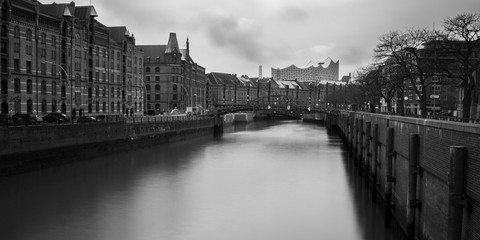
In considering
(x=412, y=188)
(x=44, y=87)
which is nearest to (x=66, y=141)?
(x=44, y=87)

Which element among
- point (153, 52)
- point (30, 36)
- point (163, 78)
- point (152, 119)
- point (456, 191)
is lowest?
point (456, 191)

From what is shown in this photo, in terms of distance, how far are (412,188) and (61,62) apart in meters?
55.9

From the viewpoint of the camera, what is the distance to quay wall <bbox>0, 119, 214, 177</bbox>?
123 ft

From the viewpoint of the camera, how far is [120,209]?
28.5 metres

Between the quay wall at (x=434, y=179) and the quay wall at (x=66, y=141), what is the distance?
91.4 feet

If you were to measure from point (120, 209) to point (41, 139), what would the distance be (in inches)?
664

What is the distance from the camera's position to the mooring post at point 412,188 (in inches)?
762

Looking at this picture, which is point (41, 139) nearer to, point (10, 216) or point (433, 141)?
point (10, 216)

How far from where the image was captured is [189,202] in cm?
3078

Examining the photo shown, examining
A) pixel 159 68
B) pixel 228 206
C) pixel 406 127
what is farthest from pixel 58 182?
pixel 159 68

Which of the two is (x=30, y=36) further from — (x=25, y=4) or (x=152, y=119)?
(x=152, y=119)

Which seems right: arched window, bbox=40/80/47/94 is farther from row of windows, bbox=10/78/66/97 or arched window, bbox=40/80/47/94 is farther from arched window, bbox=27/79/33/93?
arched window, bbox=27/79/33/93

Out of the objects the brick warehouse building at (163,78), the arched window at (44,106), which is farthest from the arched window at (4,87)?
the brick warehouse building at (163,78)

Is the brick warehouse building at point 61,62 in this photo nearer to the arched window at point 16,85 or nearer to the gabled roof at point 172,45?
the arched window at point 16,85
